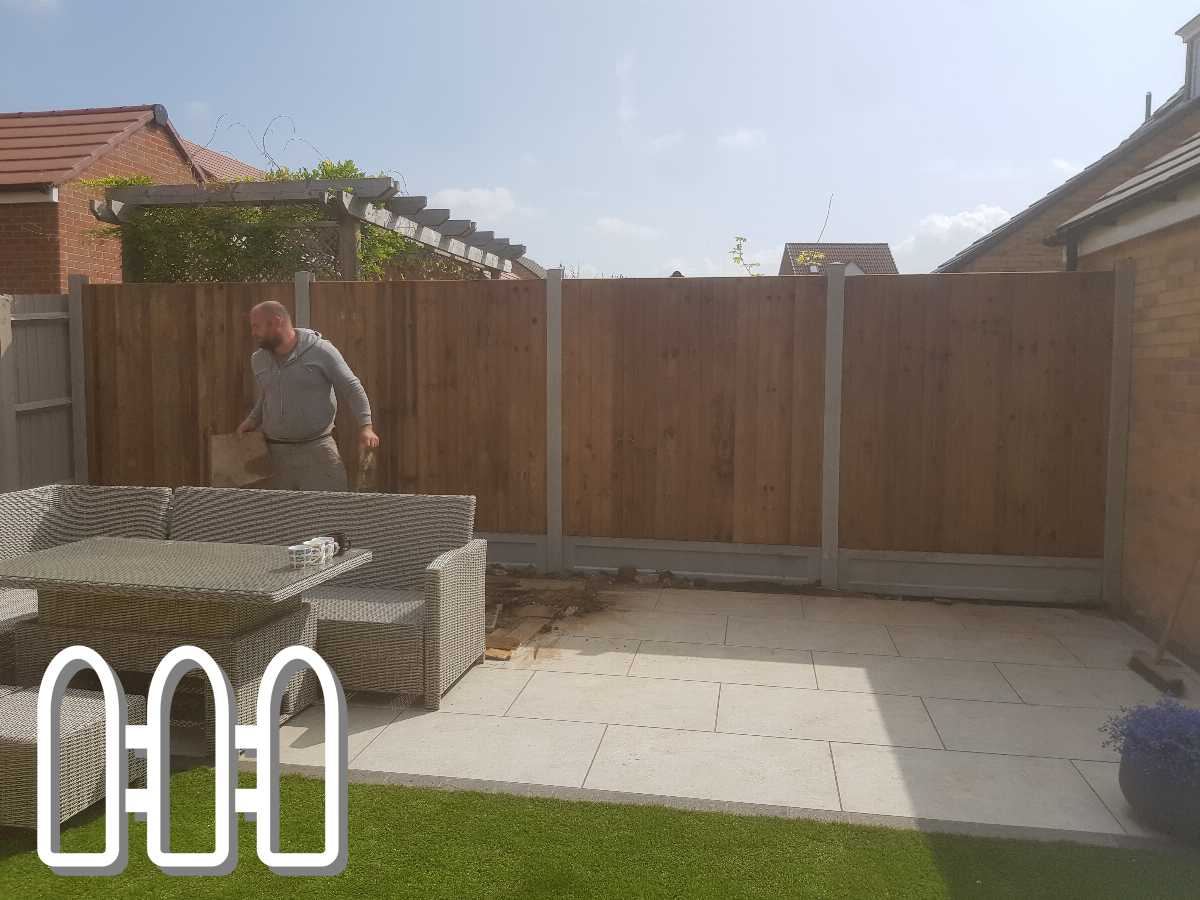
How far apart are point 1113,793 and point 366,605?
3.30m

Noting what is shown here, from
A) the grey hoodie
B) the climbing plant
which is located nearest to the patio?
the grey hoodie

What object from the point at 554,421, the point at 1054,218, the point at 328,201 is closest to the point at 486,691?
the point at 554,421

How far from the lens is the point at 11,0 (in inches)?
363

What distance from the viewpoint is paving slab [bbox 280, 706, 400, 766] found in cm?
404

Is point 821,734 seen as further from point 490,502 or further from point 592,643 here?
point 490,502

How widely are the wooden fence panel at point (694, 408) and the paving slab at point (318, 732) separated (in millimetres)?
2900

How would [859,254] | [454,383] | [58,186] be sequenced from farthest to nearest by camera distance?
[859,254] → [58,186] → [454,383]

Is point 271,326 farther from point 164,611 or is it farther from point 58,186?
point 58,186

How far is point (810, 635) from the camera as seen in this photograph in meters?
5.81

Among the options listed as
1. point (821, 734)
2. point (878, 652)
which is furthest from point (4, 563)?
point (878, 652)

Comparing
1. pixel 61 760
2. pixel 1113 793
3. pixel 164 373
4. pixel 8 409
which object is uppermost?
pixel 164 373

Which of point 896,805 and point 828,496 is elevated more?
point 828,496

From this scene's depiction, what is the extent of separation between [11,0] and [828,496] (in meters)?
8.79

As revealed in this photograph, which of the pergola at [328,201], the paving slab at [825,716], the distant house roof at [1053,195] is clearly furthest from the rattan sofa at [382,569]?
the distant house roof at [1053,195]
